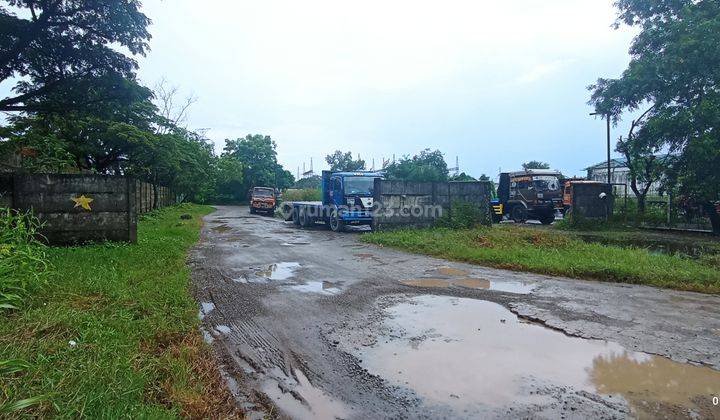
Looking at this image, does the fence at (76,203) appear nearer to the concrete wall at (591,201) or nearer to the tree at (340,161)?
the concrete wall at (591,201)

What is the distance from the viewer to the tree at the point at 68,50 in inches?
392

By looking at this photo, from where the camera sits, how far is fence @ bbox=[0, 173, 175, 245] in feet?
30.3

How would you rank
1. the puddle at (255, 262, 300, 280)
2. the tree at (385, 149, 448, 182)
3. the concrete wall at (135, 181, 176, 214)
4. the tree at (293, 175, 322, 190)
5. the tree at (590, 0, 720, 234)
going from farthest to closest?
the tree at (293, 175, 322, 190) < the tree at (385, 149, 448, 182) < the concrete wall at (135, 181, 176, 214) < the tree at (590, 0, 720, 234) < the puddle at (255, 262, 300, 280)

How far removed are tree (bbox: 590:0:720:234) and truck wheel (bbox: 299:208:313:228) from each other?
13.3 meters

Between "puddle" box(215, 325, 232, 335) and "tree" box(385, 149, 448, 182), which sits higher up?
"tree" box(385, 149, 448, 182)

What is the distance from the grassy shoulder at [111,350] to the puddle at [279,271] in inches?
69.1

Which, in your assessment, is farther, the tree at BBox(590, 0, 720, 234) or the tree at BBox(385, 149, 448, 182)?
the tree at BBox(385, 149, 448, 182)

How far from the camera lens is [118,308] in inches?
195

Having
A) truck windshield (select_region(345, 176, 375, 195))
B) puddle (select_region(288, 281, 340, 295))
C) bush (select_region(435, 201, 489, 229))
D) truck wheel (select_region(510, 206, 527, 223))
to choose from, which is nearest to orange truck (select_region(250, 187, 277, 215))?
truck windshield (select_region(345, 176, 375, 195))

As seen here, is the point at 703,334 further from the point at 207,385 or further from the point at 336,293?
the point at 207,385

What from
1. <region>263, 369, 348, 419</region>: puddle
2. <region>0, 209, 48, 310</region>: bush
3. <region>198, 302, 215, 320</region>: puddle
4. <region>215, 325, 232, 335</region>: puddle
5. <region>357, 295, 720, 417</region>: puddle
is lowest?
<region>263, 369, 348, 419</region>: puddle

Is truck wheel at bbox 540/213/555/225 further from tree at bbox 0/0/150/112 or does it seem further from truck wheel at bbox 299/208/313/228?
tree at bbox 0/0/150/112

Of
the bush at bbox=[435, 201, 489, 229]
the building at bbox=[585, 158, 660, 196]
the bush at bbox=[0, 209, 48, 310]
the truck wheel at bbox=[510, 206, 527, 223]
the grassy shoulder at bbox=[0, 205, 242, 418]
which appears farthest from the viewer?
the building at bbox=[585, 158, 660, 196]

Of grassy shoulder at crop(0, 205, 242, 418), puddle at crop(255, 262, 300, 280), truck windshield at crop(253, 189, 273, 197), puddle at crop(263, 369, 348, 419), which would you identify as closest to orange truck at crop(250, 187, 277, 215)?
truck windshield at crop(253, 189, 273, 197)
